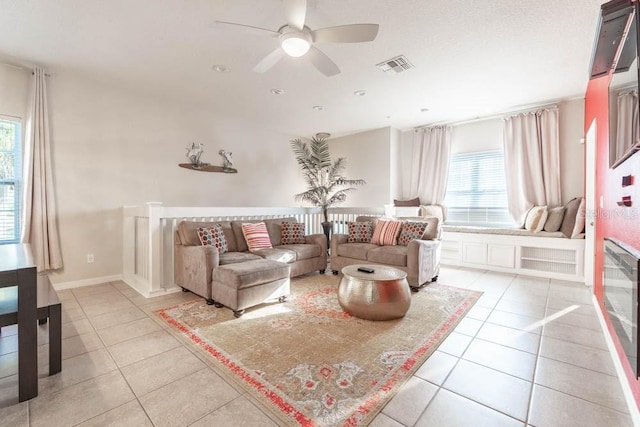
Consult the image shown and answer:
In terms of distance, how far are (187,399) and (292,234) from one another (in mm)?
2907

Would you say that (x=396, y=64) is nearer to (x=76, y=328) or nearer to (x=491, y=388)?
(x=491, y=388)

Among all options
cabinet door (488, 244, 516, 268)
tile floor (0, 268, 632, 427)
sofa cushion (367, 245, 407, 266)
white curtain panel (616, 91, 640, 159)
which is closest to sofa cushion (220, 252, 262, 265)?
tile floor (0, 268, 632, 427)

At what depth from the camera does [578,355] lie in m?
2.01

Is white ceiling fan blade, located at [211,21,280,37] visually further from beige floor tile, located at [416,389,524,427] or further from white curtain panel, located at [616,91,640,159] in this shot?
beige floor tile, located at [416,389,524,427]

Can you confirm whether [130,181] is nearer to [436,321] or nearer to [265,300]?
[265,300]

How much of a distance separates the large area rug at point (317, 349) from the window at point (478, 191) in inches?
98.9

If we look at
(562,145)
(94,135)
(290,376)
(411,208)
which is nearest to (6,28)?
(94,135)

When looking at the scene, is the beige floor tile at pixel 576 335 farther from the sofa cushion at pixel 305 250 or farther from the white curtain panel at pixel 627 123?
the sofa cushion at pixel 305 250

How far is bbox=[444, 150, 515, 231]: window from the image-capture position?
4977 mm

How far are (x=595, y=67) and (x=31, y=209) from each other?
5805mm

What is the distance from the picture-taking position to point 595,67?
2.31 meters

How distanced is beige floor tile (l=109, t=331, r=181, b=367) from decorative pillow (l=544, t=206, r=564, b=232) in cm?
499

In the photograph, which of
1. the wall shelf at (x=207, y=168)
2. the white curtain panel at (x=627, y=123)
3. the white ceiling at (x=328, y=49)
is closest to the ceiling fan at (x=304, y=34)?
the white ceiling at (x=328, y=49)

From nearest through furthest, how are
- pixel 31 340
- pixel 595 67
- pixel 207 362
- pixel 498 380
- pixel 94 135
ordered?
pixel 31 340 < pixel 498 380 < pixel 207 362 < pixel 595 67 < pixel 94 135
